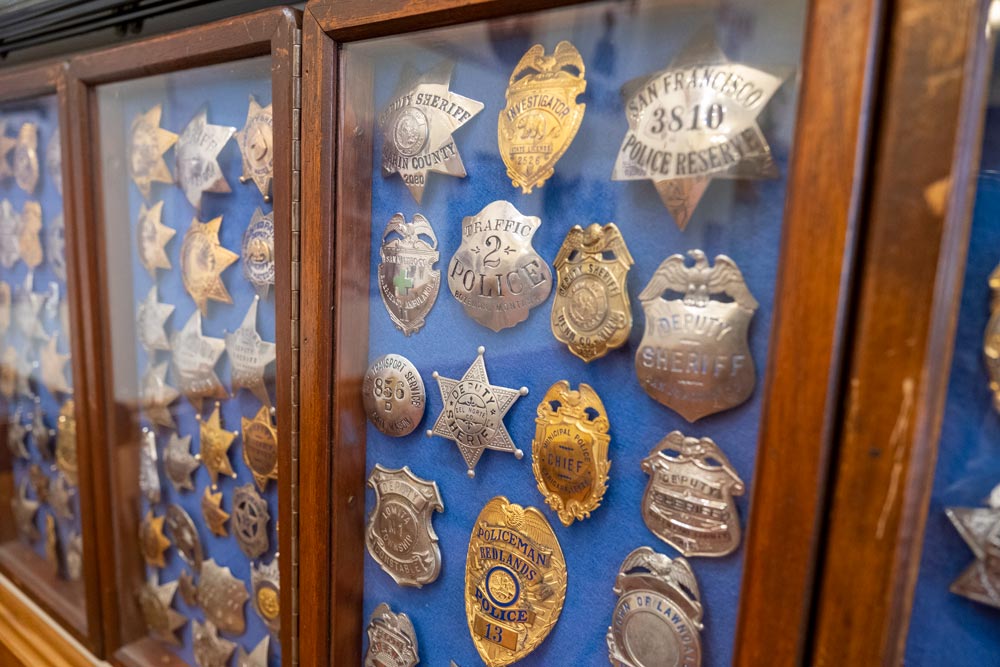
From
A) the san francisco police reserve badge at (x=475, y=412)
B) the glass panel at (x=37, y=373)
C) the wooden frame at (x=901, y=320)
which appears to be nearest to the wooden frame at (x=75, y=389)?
the glass panel at (x=37, y=373)

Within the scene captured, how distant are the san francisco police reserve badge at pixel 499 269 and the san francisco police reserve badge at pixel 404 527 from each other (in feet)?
0.78

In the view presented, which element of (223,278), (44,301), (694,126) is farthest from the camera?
(44,301)

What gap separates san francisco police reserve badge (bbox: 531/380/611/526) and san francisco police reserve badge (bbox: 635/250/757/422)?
7 cm

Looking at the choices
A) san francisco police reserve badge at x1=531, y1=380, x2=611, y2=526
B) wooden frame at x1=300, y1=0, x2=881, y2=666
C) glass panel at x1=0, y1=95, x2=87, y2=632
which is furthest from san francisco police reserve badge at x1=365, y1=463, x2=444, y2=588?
glass panel at x1=0, y1=95, x2=87, y2=632

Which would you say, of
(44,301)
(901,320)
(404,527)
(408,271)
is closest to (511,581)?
(404,527)

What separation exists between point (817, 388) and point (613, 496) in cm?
25

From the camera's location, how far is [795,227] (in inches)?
18.7

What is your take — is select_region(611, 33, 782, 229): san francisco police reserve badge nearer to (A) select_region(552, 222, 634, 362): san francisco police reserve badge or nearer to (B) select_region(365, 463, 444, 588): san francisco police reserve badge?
(A) select_region(552, 222, 634, 362): san francisco police reserve badge

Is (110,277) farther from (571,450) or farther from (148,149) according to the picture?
(571,450)

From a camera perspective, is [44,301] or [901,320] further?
[44,301]

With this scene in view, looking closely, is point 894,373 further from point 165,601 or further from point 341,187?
point 165,601

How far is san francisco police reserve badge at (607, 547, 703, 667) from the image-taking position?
24.0 inches

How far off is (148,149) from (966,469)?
1152 millimetres

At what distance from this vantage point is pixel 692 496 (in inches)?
23.5
